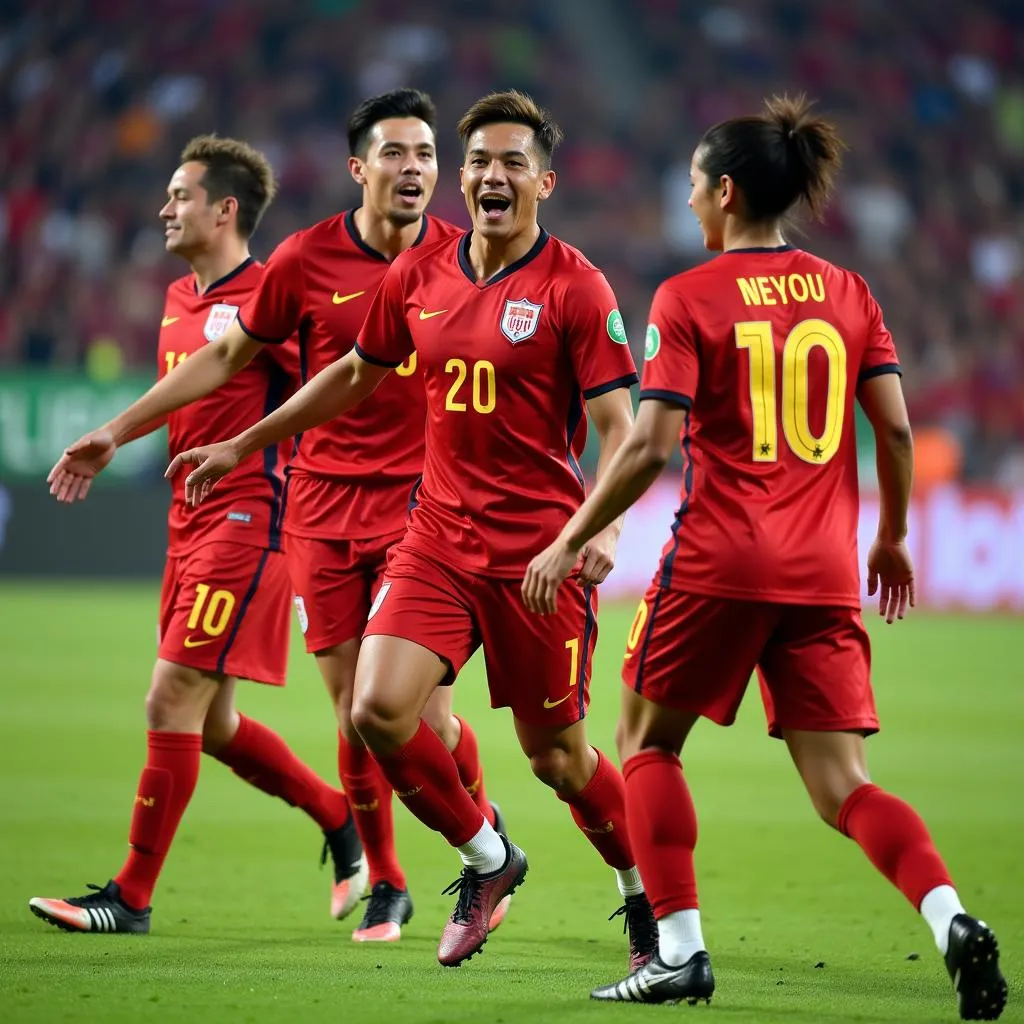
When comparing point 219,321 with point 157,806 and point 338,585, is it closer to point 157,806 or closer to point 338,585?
point 338,585

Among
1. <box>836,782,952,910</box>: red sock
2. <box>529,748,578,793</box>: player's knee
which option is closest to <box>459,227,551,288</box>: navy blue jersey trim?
<box>529,748,578,793</box>: player's knee

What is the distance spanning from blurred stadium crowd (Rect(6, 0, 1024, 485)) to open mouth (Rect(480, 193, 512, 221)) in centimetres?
1518

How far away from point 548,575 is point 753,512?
527mm

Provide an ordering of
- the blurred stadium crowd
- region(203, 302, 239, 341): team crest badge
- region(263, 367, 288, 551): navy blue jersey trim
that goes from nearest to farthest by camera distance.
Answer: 1. region(263, 367, 288, 551): navy blue jersey trim
2. region(203, 302, 239, 341): team crest badge
3. the blurred stadium crowd

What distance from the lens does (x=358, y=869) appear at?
20.1ft

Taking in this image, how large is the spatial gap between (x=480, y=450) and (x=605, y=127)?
2144 centimetres

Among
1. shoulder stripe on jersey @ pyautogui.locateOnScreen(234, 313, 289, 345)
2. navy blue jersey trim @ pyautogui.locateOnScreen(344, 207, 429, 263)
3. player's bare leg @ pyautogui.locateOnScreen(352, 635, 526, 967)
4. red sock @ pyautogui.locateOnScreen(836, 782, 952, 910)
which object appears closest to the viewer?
red sock @ pyautogui.locateOnScreen(836, 782, 952, 910)

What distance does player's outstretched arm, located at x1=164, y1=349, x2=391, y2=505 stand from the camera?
510 centimetres

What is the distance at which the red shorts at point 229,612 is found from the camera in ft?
18.7

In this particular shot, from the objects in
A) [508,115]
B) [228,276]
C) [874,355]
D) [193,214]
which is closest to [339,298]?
[228,276]

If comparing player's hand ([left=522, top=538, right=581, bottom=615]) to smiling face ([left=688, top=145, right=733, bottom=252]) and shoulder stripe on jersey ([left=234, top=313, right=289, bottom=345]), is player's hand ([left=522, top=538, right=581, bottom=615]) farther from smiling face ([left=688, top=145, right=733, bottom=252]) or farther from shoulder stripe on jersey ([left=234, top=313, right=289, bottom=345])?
shoulder stripe on jersey ([left=234, top=313, right=289, bottom=345])

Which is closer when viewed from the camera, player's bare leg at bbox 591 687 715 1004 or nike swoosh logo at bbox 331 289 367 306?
player's bare leg at bbox 591 687 715 1004

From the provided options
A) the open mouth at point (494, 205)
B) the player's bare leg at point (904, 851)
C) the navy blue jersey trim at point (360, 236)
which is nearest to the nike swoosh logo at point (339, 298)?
the navy blue jersey trim at point (360, 236)

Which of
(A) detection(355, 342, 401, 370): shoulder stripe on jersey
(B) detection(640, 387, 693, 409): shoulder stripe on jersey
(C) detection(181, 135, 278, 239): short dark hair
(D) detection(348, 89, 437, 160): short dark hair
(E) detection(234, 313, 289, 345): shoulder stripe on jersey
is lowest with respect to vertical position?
(B) detection(640, 387, 693, 409): shoulder stripe on jersey
